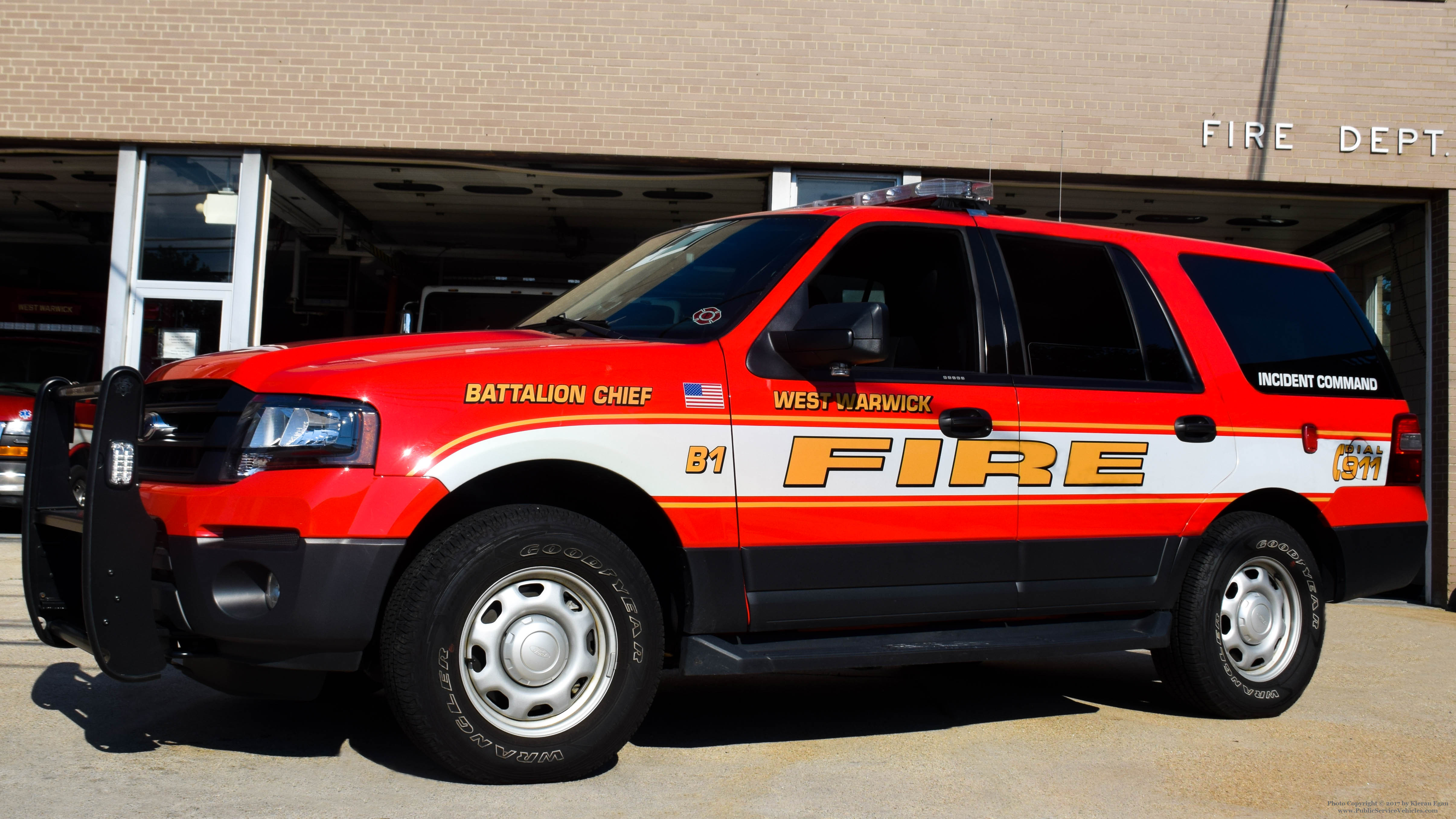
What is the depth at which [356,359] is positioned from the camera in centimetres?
370

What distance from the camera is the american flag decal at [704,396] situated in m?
3.96

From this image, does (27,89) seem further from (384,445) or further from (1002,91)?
(384,445)

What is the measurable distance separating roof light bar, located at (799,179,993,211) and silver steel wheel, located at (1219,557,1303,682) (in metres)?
1.89

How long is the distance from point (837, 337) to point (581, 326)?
99cm

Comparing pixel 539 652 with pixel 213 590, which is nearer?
pixel 213 590

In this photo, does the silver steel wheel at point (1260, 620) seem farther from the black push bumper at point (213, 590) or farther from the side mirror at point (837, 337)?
the black push bumper at point (213, 590)

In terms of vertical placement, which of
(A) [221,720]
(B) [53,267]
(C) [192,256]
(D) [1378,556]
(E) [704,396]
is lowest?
(A) [221,720]

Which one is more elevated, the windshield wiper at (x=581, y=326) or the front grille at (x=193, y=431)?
the windshield wiper at (x=581, y=326)

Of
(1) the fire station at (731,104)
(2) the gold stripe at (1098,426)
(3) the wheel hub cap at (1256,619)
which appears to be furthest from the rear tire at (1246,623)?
(1) the fire station at (731,104)

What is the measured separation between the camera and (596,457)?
3.78 metres

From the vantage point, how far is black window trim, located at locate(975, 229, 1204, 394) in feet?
15.2

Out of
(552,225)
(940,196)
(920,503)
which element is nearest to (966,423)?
(920,503)

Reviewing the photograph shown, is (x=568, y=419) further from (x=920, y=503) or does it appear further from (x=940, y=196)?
(x=940, y=196)

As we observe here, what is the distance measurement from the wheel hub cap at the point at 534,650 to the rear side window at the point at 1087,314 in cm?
208
